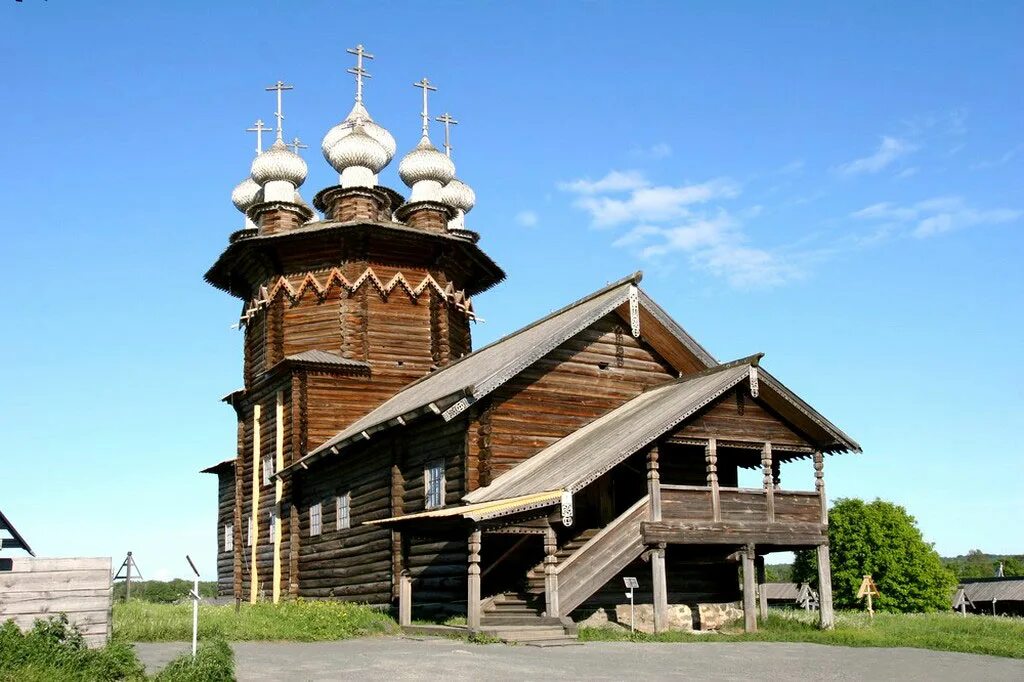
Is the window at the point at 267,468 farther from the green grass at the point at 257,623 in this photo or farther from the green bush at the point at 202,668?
the green bush at the point at 202,668

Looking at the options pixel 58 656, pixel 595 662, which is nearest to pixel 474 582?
pixel 595 662

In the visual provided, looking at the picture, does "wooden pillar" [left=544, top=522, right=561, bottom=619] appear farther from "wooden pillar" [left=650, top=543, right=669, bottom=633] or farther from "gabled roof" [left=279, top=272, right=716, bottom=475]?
"gabled roof" [left=279, top=272, right=716, bottom=475]

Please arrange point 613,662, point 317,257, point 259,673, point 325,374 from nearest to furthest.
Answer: point 259,673 < point 613,662 < point 325,374 < point 317,257

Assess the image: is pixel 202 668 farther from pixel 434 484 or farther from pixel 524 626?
pixel 434 484

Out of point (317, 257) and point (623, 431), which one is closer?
point (623, 431)

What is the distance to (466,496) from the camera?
22.3m

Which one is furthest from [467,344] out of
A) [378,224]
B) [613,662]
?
[613,662]

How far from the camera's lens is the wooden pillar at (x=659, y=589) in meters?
20.5

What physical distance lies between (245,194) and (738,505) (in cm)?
2333

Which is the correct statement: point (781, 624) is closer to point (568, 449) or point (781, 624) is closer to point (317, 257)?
point (568, 449)

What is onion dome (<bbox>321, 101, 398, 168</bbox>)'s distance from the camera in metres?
Result: 37.4

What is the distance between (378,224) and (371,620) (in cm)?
1424

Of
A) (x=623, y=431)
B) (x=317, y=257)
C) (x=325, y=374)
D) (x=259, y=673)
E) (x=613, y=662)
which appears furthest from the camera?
(x=317, y=257)

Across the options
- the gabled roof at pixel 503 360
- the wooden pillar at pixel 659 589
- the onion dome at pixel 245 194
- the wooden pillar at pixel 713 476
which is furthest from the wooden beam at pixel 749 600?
the onion dome at pixel 245 194
